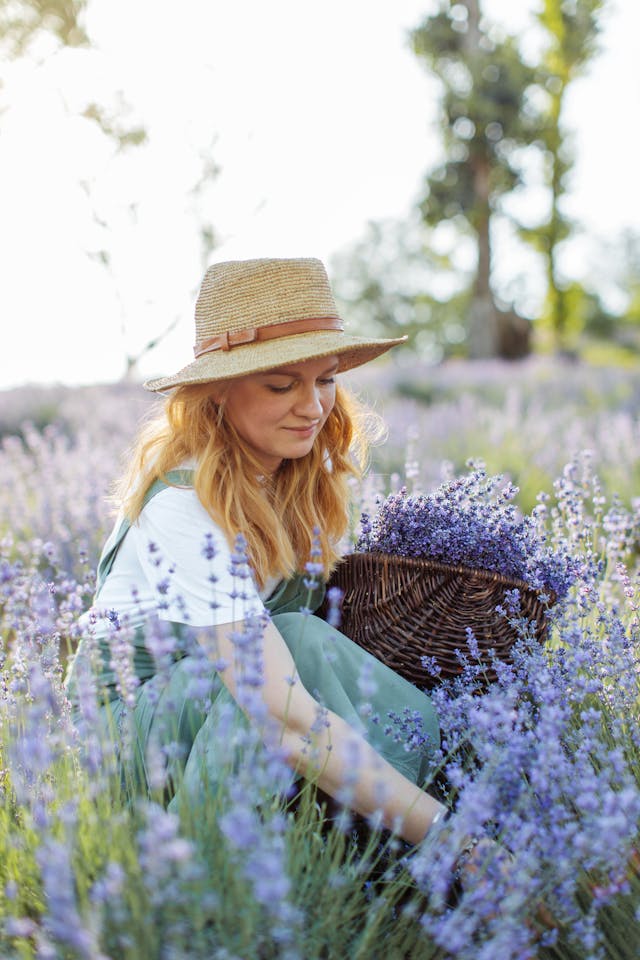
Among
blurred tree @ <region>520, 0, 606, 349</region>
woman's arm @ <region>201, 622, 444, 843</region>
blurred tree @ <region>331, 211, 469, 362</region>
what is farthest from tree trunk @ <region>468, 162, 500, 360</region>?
blurred tree @ <region>331, 211, 469, 362</region>

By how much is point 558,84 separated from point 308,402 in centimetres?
1963

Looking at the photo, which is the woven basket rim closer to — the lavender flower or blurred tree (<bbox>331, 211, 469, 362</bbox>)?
the lavender flower

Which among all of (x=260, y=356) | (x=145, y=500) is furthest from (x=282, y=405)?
(x=145, y=500)

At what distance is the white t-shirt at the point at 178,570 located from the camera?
1900 mm

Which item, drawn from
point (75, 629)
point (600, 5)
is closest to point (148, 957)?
point (75, 629)

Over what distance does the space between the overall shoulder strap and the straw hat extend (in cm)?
23

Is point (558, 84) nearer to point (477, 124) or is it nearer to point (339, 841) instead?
point (477, 124)

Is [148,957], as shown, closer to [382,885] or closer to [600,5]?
[382,885]

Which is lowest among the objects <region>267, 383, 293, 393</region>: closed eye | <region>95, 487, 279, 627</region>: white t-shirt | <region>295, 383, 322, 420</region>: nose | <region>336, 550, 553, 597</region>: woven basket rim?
<region>336, 550, 553, 597</region>: woven basket rim

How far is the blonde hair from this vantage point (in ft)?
7.39

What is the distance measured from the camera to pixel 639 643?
91.0 inches

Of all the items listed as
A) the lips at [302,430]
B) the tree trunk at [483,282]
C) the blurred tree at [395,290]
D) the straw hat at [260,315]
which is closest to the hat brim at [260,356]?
the straw hat at [260,315]

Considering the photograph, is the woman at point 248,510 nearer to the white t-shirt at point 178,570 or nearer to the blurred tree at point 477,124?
the white t-shirt at point 178,570

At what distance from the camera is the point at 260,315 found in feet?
7.56
